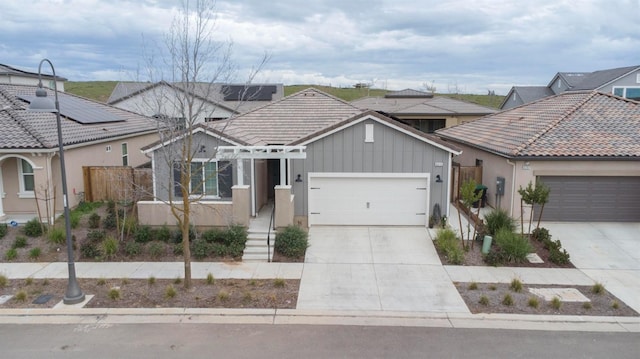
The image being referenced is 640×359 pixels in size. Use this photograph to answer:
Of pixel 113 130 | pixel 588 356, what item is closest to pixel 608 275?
pixel 588 356

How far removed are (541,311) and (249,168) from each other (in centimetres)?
1036

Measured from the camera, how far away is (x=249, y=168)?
652 inches

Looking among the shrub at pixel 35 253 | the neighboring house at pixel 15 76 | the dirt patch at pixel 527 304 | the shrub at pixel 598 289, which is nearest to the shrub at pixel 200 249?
the shrub at pixel 35 253

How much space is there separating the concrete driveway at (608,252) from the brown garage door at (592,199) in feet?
1.19

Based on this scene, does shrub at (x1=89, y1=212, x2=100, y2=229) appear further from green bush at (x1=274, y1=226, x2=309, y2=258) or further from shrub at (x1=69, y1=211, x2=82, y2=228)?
green bush at (x1=274, y1=226, x2=309, y2=258)

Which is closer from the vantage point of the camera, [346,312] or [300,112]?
[346,312]

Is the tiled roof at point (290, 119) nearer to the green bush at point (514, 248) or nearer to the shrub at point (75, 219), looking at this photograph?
the shrub at point (75, 219)

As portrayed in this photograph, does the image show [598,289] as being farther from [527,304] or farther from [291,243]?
[291,243]

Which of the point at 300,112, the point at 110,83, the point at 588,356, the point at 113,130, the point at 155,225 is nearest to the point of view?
the point at 588,356

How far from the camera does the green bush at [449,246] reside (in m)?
13.3

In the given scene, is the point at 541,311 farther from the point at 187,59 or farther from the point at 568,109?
Answer: the point at 568,109

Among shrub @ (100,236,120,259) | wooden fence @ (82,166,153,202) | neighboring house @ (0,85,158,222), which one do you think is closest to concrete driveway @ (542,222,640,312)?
shrub @ (100,236,120,259)

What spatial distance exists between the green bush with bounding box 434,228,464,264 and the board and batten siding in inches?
86.4

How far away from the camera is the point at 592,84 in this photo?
42094 mm
